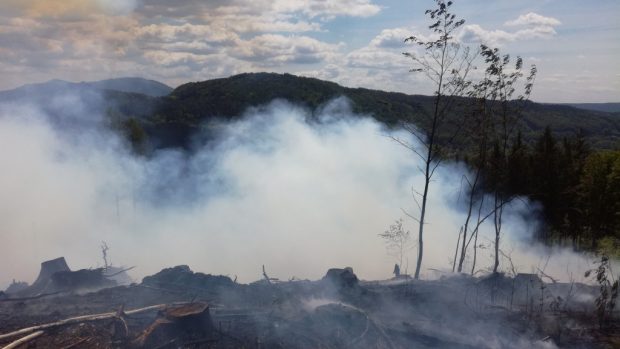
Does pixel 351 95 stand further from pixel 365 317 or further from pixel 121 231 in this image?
pixel 365 317

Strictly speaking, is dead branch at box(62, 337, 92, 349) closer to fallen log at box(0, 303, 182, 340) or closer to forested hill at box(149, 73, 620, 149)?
fallen log at box(0, 303, 182, 340)

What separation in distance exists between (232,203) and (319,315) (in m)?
17.8

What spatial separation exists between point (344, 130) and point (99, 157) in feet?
54.2

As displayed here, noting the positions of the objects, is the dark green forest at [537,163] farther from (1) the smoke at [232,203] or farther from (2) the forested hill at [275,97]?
(2) the forested hill at [275,97]

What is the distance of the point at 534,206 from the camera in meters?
31.0

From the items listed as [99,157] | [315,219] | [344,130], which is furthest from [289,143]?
[99,157]

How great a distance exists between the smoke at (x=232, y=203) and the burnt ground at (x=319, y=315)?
7.63 metres

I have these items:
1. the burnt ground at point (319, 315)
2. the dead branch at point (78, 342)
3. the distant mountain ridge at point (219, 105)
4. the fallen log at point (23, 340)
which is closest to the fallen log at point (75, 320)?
the burnt ground at point (319, 315)

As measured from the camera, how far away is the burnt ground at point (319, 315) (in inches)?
386

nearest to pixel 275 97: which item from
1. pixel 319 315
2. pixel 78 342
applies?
pixel 319 315

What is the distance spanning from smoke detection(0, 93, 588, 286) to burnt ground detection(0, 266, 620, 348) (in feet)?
25.0

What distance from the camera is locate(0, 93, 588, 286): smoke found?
22.1 meters

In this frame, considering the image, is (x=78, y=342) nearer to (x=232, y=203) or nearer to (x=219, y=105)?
(x=232, y=203)

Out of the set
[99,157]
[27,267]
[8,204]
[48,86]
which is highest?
[48,86]
